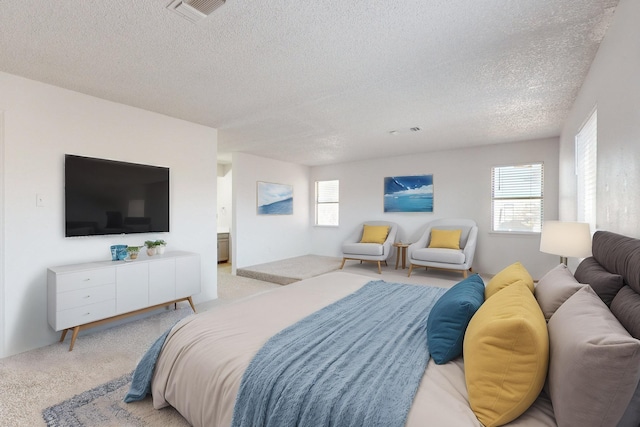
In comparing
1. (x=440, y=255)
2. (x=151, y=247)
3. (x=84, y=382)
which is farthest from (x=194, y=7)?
(x=440, y=255)

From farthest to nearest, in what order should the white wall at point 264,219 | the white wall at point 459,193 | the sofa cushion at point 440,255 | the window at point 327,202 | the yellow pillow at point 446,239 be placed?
the window at point 327,202, the white wall at point 264,219, the yellow pillow at point 446,239, the white wall at point 459,193, the sofa cushion at point 440,255

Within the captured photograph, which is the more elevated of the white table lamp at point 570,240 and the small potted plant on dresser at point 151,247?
the white table lamp at point 570,240

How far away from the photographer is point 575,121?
3.08 meters

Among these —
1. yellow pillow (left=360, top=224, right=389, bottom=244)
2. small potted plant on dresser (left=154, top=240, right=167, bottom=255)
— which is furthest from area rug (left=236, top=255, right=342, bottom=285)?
small potted plant on dresser (left=154, top=240, right=167, bottom=255)

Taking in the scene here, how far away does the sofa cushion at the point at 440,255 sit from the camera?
4.71m

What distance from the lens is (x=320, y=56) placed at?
2.25 m

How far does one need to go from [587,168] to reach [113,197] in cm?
456

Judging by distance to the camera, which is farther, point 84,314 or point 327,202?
point 327,202

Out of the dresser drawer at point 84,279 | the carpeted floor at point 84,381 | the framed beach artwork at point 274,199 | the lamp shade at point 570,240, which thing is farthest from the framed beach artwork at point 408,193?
the dresser drawer at point 84,279

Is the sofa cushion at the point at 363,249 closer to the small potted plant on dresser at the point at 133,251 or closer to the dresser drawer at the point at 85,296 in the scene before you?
the small potted plant on dresser at the point at 133,251

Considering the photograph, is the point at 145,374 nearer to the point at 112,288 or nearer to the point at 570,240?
the point at 112,288

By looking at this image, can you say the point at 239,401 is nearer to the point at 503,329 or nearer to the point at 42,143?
the point at 503,329

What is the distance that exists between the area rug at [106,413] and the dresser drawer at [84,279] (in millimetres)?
1025

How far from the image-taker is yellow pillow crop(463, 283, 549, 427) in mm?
957
